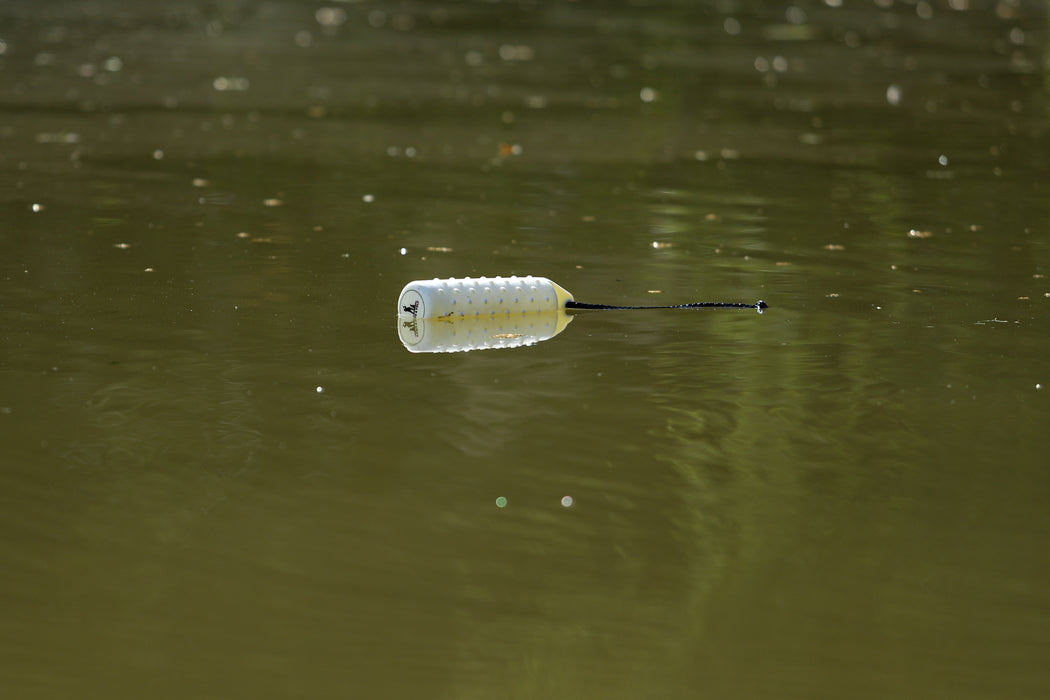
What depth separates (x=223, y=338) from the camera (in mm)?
6773

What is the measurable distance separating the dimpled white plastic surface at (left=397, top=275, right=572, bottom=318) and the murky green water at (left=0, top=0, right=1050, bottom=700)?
0.18 meters

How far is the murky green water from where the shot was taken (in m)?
4.05

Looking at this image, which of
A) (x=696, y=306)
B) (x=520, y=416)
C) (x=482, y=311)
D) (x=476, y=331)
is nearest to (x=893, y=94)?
(x=696, y=306)

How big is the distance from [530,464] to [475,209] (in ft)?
15.6

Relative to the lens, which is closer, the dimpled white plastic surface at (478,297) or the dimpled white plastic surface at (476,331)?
the dimpled white plastic surface at (476,331)

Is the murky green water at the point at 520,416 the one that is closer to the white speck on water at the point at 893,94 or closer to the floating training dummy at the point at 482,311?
the floating training dummy at the point at 482,311

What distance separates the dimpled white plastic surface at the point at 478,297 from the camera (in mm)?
7105

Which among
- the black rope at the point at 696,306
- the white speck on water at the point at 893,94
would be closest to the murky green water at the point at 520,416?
the black rope at the point at 696,306

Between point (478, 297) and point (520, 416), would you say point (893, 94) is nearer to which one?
point (478, 297)

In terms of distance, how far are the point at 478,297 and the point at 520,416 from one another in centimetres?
145

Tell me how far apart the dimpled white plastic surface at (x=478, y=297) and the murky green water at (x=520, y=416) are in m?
0.18

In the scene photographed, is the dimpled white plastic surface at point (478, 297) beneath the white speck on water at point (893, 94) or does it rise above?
beneath

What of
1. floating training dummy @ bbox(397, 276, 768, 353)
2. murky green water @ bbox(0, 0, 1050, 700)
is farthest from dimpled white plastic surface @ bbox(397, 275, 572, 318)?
murky green water @ bbox(0, 0, 1050, 700)

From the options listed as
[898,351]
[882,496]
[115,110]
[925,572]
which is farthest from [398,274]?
[115,110]
